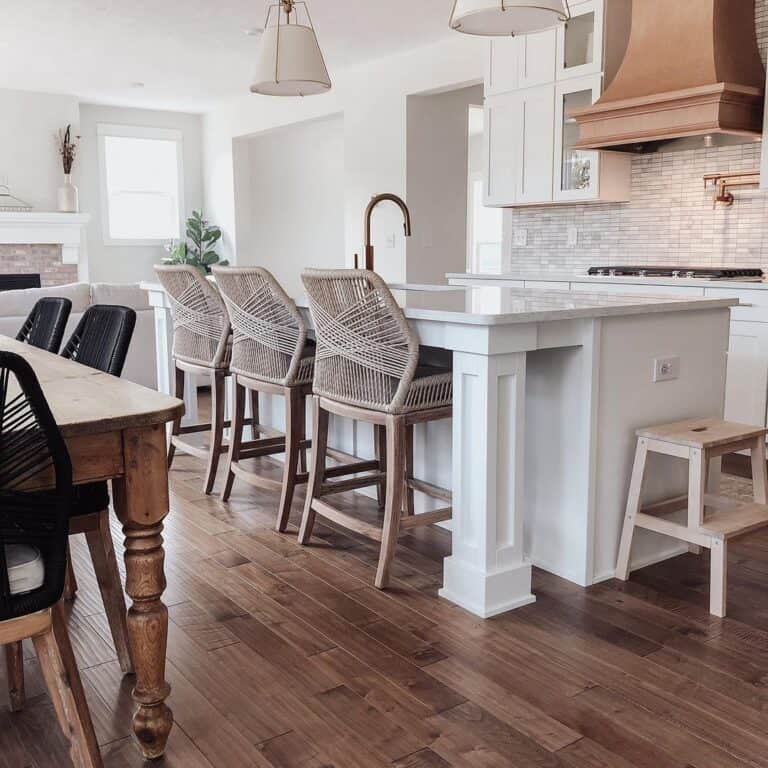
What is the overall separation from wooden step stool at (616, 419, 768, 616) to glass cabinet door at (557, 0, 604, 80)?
310cm

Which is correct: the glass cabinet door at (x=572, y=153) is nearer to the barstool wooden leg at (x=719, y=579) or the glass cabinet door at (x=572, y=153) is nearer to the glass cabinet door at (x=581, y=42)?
the glass cabinet door at (x=581, y=42)

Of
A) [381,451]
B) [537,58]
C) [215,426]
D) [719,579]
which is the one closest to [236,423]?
[215,426]

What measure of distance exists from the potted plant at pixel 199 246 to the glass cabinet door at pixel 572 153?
495 cm

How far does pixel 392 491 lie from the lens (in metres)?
2.62

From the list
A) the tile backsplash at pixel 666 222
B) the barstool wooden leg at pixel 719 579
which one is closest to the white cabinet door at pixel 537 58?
the tile backsplash at pixel 666 222

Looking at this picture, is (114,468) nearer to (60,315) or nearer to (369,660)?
(369,660)

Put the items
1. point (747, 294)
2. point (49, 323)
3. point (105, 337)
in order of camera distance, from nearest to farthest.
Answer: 1. point (105, 337)
2. point (49, 323)
3. point (747, 294)

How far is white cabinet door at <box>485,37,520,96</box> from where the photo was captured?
18.1ft

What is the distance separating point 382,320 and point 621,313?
74 cm

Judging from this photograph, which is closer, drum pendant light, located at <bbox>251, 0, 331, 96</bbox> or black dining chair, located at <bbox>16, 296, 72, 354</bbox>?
black dining chair, located at <bbox>16, 296, 72, 354</bbox>

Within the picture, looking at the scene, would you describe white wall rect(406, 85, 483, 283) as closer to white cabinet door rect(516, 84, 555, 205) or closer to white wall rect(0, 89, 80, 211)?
white cabinet door rect(516, 84, 555, 205)

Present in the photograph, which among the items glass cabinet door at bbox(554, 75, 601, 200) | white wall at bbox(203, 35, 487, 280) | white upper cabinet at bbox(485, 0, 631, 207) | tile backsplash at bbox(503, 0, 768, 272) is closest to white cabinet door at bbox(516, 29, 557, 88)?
white upper cabinet at bbox(485, 0, 631, 207)

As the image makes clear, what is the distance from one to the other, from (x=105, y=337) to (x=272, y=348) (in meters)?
0.90

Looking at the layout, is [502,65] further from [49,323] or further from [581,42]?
[49,323]
